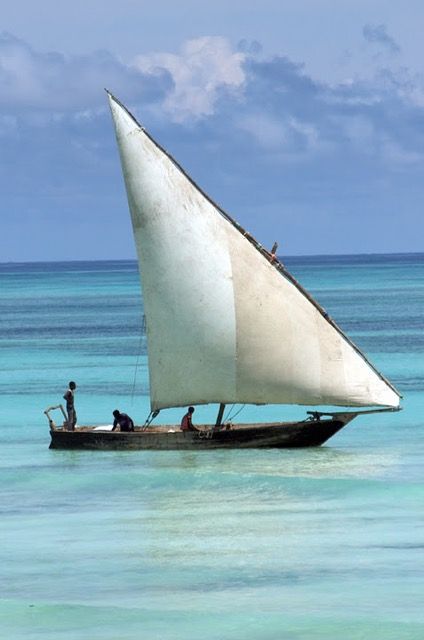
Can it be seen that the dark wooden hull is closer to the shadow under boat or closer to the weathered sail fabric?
the shadow under boat

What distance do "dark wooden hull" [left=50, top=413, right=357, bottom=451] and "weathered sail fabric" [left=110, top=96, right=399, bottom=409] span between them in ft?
1.74

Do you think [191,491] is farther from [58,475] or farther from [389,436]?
[389,436]

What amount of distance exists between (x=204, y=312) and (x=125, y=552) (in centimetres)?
932

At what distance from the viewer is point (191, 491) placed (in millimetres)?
28953

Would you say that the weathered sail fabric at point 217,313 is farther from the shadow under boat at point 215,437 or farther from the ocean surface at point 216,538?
the ocean surface at point 216,538

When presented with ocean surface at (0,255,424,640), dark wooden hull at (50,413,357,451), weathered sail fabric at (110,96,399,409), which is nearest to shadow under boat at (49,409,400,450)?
dark wooden hull at (50,413,357,451)

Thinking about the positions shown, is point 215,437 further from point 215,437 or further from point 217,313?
point 217,313

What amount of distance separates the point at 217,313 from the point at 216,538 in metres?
8.57

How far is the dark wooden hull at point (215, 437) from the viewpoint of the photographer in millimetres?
32000

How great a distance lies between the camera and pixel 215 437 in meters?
32.0

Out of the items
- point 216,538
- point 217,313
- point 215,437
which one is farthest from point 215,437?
point 216,538

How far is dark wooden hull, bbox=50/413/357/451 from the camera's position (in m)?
32.0

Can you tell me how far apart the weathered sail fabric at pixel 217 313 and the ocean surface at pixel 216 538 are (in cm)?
124

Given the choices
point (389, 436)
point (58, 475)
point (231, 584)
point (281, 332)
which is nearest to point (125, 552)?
point (231, 584)
